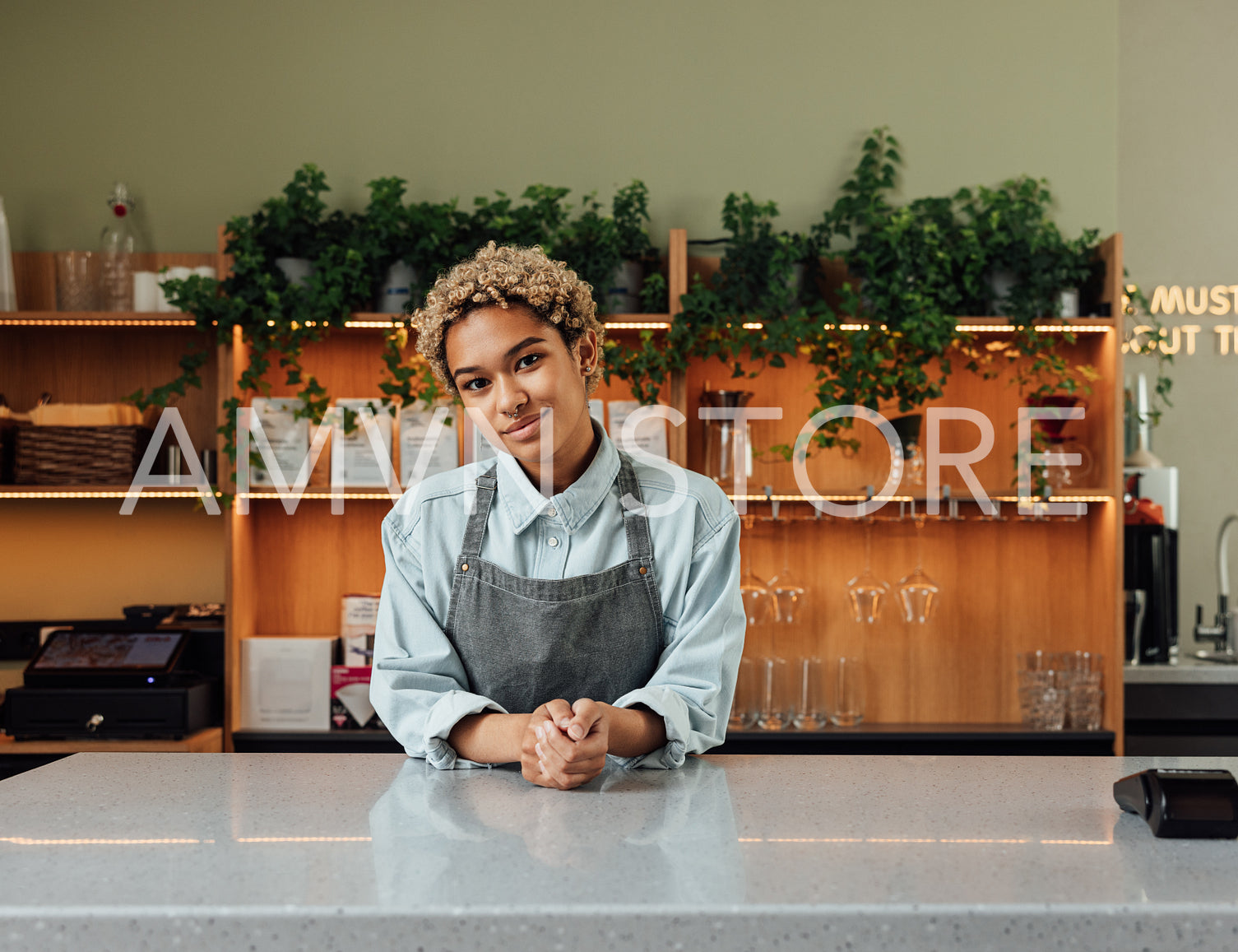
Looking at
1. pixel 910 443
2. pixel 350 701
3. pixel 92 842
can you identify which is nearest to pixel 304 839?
pixel 92 842

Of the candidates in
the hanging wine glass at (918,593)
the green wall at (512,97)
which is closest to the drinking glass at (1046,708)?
the hanging wine glass at (918,593)

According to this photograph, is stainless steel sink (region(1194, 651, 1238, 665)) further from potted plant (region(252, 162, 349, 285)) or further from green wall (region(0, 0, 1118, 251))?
potted plant (region(252, 162, 349, 285))

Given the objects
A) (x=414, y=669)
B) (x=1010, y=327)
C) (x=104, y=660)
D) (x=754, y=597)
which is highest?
(x=1010, y=327)

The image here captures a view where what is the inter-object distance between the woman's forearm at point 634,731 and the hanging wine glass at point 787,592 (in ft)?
5.71

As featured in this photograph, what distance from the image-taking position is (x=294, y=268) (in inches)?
110

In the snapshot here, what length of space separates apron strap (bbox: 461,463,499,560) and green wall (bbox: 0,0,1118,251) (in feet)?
6.30

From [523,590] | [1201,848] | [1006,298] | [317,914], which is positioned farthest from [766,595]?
[317,914]

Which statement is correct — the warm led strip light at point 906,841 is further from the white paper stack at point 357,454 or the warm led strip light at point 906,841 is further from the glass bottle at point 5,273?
the glass bottle at point 5,273

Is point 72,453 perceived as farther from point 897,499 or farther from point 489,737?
point 897,499

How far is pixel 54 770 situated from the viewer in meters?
1.25

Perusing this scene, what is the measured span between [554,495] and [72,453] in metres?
2.03

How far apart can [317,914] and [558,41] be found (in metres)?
2.93

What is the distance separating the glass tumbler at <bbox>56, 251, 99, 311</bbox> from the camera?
9.66ft

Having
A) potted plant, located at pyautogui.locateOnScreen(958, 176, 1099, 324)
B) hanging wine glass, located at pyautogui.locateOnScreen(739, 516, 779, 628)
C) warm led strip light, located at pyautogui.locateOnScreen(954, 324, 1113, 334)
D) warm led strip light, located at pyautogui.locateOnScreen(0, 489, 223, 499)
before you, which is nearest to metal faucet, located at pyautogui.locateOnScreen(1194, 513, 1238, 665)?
warm led strip light, located at pyautogui.locateOnScreen(954, 324, 1113, 334)
